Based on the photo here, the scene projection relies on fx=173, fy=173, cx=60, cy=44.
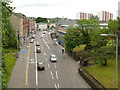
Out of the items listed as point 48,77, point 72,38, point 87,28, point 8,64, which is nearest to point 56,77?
point 48,77

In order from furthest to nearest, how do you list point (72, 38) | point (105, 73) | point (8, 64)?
1. point (72, 38)
2. point (8, 64)
3. point (105, 73)

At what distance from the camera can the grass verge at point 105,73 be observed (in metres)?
23.7

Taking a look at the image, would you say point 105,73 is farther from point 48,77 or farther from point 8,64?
point 8,64

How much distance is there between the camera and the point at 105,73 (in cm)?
2731

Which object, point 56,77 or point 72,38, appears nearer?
point 56,77

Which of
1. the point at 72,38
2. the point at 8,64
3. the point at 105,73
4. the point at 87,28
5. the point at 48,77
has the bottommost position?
the point at 48,77


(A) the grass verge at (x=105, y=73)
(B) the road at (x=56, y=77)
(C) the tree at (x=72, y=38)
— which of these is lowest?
(B) the road at (x=56, y=77)

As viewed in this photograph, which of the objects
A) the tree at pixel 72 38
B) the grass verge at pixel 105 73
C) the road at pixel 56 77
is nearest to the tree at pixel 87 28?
the tree at pixel 72 38

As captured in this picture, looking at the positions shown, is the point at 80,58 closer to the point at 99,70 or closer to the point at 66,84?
the point at 99,70

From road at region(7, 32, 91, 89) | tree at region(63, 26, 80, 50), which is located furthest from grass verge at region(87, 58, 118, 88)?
tree at region(63, 26, 80, 50)

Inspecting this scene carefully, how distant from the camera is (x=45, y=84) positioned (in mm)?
24719

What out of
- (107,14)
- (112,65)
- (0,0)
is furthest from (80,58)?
(107,14)

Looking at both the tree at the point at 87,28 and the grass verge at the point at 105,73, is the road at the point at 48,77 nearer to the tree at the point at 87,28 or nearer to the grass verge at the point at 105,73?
the grass verge at the point at 105,73

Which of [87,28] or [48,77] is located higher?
[87,28]
